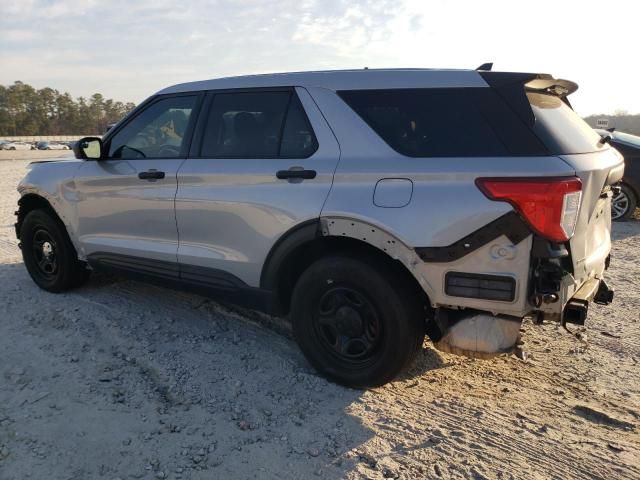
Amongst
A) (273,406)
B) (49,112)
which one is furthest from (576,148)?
(49,112)

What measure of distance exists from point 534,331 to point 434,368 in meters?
1.13

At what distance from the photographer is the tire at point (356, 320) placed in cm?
294

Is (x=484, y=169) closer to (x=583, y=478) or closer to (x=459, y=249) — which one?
(x=459, y=249)

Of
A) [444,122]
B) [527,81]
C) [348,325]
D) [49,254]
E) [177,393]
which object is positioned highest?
[527,81]

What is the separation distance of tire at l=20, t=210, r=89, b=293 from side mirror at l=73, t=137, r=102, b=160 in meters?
0.85

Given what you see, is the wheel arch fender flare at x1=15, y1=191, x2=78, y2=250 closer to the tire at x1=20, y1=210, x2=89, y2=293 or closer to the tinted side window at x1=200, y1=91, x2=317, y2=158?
the tire at x1=20, y1=210, x2=89, y2=293

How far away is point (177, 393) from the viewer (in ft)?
10.4

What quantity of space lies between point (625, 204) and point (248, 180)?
7538mm

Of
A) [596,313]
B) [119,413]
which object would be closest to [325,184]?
[119,413]

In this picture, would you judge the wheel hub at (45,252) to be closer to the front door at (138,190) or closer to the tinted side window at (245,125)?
the front door at (138,190)

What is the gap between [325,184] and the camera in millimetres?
3076

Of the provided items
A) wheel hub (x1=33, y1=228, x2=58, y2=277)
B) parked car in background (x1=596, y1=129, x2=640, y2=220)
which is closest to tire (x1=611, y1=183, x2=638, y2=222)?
parked car in background (x1=596, y1=129, x2=640, y2=220)

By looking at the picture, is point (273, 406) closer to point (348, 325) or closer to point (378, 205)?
point (348, 325)

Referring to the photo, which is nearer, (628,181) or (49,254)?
(49,254)
